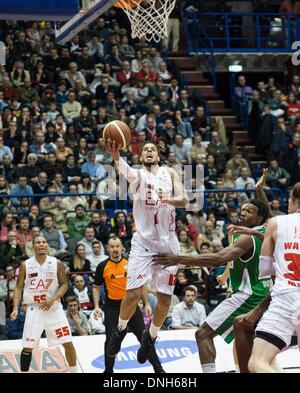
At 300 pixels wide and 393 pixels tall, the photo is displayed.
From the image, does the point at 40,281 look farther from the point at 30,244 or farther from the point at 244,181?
the point at 244,181

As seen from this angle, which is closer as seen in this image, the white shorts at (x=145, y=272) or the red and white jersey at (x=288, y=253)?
the red and white jersey at (x=288, y=253)

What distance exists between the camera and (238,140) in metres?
24.0

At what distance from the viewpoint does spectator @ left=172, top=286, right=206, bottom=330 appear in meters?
15.3

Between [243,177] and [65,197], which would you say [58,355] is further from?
[243,177]

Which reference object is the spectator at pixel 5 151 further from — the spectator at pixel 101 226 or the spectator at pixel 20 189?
the spectator at pixel 101 226

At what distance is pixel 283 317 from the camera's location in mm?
8562

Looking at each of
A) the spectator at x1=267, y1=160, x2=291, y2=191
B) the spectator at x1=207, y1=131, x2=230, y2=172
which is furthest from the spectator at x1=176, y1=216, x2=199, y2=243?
the spectator at x1=267, y1=160, x2=291, y2=191

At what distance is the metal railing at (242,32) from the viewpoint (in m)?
24.9

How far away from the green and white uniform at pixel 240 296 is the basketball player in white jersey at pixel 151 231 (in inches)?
26.9

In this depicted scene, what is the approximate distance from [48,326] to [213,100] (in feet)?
42.9

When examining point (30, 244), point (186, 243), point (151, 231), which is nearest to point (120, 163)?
point (151, 231)

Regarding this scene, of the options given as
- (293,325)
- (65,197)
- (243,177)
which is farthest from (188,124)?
(293,325)

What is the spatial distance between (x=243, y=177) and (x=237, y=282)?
949cm

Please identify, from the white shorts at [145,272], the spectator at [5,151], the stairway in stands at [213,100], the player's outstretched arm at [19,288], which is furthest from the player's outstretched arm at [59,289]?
the stairway in stands at [213,100]
